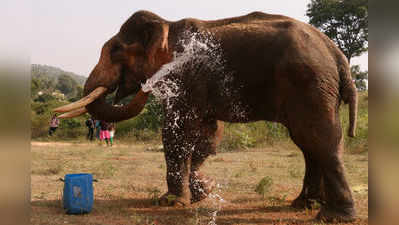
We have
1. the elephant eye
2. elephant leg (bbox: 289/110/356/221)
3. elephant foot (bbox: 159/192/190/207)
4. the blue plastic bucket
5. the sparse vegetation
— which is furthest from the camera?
the sparse vegetation

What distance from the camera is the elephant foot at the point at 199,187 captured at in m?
5.38

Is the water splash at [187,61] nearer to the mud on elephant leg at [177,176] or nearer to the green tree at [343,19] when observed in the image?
the mud on elephant leg at [177,176]

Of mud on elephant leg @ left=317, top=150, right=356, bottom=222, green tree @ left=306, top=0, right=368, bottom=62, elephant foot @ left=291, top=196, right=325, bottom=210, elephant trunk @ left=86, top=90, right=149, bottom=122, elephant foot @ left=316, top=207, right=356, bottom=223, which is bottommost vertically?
elephant foot @ left=291, top=196, right=325, bottom=210

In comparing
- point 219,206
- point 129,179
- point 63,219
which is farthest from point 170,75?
point 129,179

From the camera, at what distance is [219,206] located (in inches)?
201

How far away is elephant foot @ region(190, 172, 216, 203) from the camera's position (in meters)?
5.38

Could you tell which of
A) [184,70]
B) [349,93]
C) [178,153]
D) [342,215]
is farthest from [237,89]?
[342,215]

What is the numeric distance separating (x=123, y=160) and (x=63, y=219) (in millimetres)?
6050

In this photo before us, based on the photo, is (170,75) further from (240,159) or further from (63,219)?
(240,159)

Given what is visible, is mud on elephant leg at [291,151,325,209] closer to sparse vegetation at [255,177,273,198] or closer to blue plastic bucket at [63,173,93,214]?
sparse vegetation at [255,177,273,198]

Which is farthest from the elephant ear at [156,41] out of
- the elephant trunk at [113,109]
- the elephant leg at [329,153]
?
the elephant leg at [329,153]

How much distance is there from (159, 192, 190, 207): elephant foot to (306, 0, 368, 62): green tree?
16.3m

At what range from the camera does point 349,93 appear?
165 inches

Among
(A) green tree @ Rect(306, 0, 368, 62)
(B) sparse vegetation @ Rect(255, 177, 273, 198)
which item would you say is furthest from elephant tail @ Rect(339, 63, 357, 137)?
(A) green tree @ Rect(306, 0, 368, 62)
